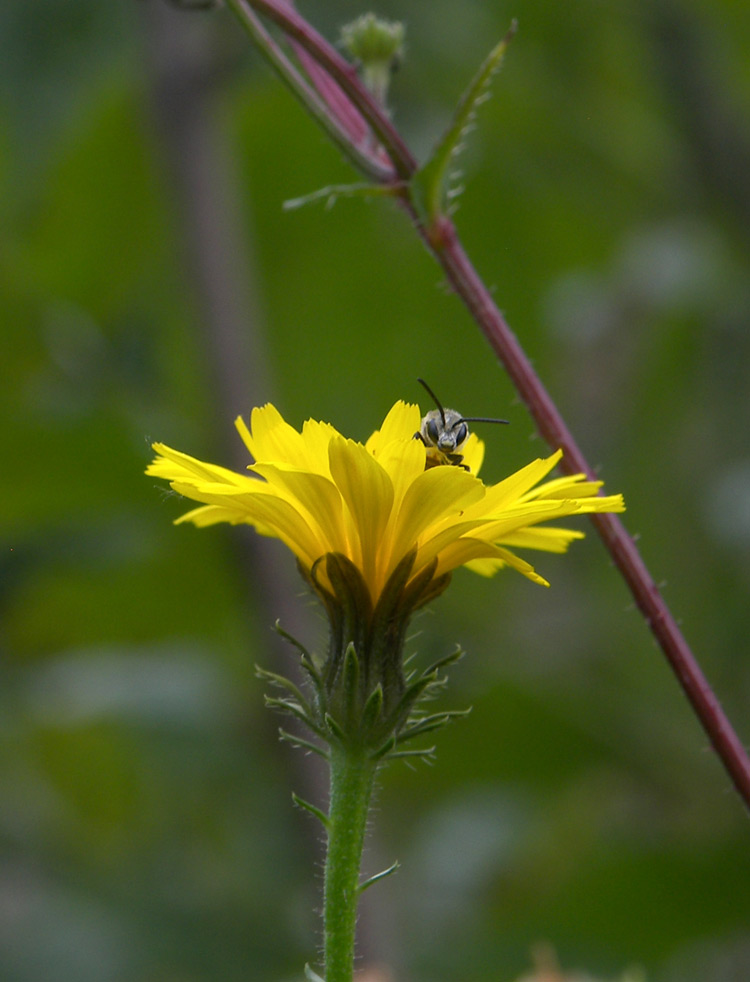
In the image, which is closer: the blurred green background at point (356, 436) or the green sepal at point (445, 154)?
the green sepal at point (445, 154)

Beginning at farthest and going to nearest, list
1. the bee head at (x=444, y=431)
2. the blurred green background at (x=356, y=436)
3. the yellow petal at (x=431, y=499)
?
1. the blurred green background at (x=356, y=436)
2. the bee head at (x=444, y=431)
3. the yellow petal at (x=431, y=499)

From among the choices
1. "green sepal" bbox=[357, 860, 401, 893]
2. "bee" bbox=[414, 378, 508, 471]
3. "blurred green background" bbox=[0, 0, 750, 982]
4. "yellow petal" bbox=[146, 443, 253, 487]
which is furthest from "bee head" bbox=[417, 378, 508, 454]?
"blurred green background" bbox=[0, 0, 750, 982]

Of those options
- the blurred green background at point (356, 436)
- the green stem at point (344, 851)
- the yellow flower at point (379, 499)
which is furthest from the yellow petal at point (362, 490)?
the blurred green background at point (356, 436)

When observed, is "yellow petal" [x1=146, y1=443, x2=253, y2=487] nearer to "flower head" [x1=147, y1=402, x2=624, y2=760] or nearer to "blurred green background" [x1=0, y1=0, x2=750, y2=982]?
"flower head" [x1=147, y1=402, x2=624, y2=760]

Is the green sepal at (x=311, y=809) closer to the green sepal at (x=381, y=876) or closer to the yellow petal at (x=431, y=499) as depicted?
the green sepal at (x=381, y=876)

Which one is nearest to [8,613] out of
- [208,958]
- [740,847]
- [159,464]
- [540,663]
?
[208,958]

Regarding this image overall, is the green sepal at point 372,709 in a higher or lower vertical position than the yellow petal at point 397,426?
lower

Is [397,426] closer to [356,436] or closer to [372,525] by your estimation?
[372,525]
